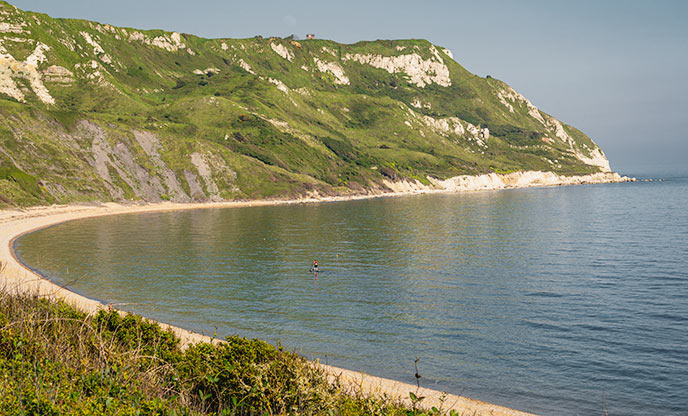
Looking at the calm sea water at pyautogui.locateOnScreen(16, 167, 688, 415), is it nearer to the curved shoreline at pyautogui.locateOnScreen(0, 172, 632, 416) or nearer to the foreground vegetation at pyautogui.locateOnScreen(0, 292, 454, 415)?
the curved shoreline at pyautogui.locateOnScreen(0, 172, 632, 416)

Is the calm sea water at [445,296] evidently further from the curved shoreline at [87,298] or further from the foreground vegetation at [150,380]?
the foreground vegetation at [150,380]

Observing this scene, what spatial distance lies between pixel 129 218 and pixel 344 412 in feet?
444

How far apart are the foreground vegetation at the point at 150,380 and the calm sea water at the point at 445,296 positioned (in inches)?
559

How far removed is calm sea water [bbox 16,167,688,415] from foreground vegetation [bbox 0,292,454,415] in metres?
14.2

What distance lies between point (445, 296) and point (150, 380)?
128 feet

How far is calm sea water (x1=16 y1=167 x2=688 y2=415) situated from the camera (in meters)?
31.1

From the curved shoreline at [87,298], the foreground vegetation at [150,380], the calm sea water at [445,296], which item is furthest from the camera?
the calm sea water at [445,296]

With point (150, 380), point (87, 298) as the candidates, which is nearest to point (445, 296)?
point (87, 298)

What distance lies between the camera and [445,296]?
52.2 metres

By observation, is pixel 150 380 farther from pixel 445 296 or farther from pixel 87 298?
pixel 445 296

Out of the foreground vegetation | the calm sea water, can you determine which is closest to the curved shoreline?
the foreground vegetation

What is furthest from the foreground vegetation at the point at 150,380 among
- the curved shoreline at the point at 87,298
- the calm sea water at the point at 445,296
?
the calm sea water at the point at 445,296

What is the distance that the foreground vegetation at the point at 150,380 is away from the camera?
546 inches

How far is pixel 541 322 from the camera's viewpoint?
42.1 meters
